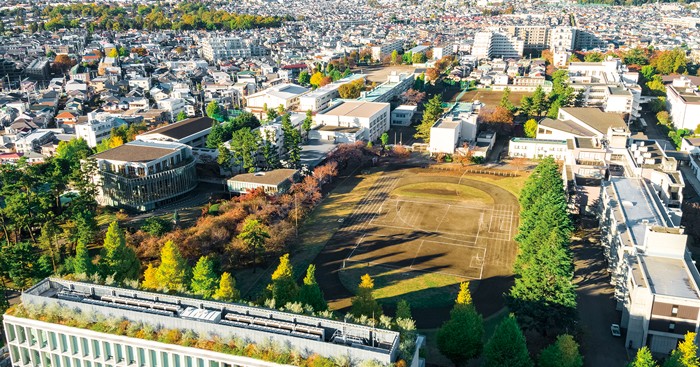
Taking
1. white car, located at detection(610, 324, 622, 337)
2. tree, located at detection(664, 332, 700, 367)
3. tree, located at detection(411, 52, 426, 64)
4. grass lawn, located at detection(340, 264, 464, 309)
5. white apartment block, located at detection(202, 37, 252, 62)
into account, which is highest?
white apartment block, located at detection(202, 37, 252, 62)

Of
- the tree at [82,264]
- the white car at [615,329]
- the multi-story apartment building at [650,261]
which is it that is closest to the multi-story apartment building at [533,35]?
the multi-story apartment building at [650,261]

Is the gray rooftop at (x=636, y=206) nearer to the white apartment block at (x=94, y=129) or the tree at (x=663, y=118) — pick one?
the tree at (x=663, y=118)

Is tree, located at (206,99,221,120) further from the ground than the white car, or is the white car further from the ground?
tree, located at (206,99,221,120)

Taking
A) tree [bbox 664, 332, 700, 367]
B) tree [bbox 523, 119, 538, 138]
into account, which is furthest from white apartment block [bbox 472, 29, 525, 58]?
tree [bbox 664, 332, 700, 367]

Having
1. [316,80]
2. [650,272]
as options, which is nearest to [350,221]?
[650,272]

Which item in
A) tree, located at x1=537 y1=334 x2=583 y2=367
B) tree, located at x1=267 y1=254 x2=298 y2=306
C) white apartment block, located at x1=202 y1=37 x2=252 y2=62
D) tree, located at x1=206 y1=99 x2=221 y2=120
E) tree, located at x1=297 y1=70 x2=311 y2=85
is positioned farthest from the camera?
white apartment block, located at x1=202 y1=37 x2=252 y2=62

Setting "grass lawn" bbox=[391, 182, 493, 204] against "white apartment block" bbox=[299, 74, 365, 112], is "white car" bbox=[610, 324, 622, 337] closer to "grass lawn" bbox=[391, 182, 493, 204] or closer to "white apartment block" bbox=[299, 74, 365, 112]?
"grass lawn" bbox=[391, 182, 493, 204]

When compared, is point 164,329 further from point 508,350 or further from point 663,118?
point 663,118
